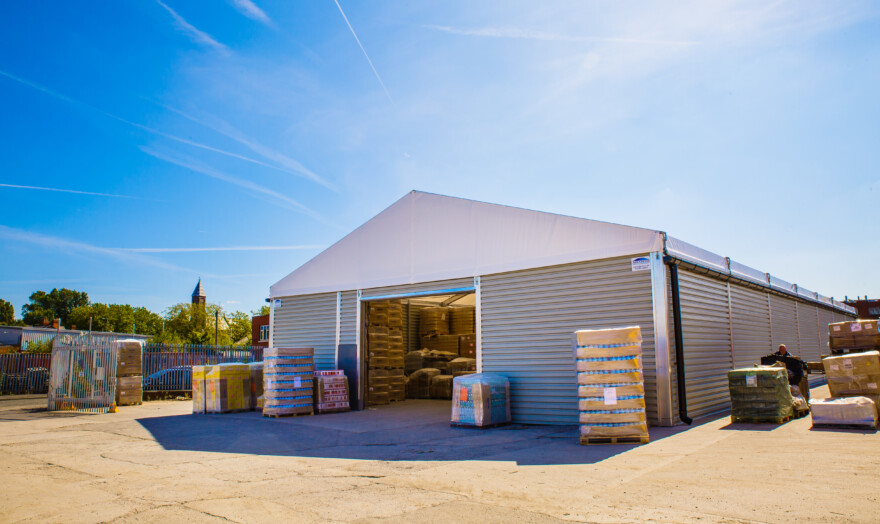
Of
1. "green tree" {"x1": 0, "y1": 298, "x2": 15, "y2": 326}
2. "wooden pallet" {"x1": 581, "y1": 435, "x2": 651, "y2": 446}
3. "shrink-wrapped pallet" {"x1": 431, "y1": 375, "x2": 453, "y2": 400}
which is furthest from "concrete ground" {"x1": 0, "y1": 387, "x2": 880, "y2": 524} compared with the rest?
"green tree" {"x1": 0, "y1": 298, "x2": 15, "y2": 326}

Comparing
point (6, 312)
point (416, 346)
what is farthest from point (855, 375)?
point (6, 312)

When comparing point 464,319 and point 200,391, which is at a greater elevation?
point 464,319

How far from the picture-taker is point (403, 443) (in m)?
9.75

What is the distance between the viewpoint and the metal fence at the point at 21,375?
26.1m

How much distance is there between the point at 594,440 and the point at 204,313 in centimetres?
6521

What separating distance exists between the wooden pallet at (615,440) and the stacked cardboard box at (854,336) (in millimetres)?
9486

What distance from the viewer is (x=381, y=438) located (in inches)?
409

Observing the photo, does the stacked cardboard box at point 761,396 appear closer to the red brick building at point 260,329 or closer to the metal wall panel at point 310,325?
the metal wall panel at point 310,325

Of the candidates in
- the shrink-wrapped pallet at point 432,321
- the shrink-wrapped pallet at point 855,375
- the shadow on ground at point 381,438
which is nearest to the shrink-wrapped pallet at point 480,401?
the shadow on ground at point 381,438

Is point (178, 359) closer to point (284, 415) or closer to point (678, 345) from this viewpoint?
point (284, 415)

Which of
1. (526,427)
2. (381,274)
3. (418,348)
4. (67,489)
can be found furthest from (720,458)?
(418,348)

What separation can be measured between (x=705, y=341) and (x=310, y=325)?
10.7 metres

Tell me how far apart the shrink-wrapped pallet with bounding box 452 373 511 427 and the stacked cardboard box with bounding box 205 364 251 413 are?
7.25 meters

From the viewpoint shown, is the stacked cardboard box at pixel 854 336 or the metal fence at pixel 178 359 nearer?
the stacked cardboard box at pixel 854 336
